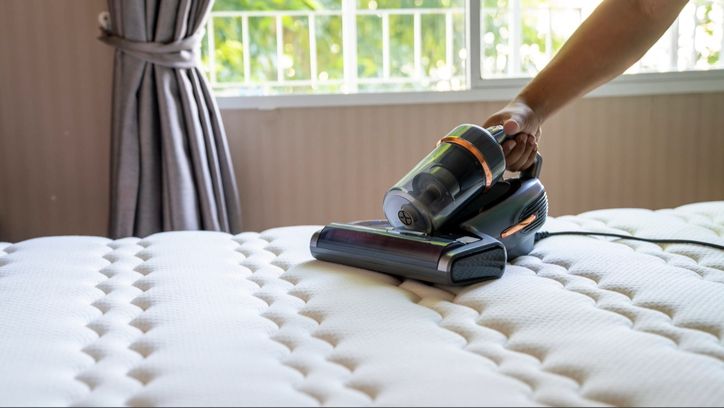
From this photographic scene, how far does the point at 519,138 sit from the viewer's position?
1446mm

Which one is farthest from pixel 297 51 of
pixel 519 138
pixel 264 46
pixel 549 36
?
pixel 519 138

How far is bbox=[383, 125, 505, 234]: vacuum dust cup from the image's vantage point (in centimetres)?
127

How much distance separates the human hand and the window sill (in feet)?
4.14

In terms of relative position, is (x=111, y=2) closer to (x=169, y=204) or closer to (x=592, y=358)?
(x=169, y=204)

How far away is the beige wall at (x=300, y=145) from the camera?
2645 mm

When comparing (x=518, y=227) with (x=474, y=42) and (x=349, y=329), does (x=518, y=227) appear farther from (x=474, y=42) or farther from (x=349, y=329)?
(x=474, y=42)

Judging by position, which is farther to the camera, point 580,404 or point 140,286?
point 140,286

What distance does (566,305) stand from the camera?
1.06 meters

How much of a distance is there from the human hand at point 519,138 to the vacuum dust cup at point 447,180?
0.11 metres

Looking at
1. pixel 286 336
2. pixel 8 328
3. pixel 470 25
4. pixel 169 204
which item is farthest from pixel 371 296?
pixel 470 25

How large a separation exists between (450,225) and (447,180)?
9 centimetres

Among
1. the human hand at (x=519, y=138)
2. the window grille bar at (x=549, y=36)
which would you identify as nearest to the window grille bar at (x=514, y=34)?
the window grille bar at (x=549, y=36)

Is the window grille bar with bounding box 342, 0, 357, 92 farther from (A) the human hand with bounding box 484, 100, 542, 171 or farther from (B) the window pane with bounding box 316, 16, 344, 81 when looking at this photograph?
(A) the human hand with bounding box 484, 100, 542, 171

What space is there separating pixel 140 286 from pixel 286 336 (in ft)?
1.17
